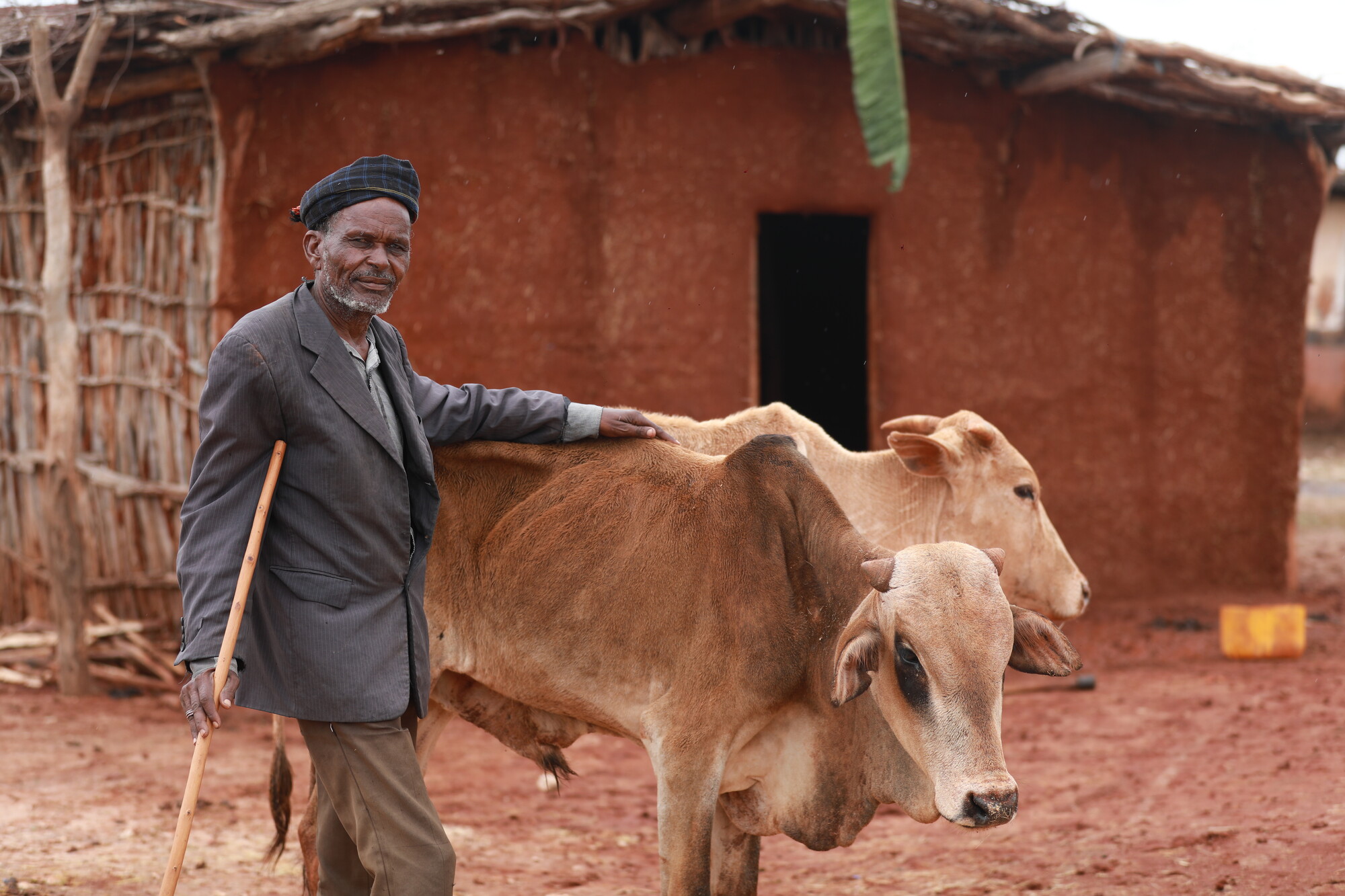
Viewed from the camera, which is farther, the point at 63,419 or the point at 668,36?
the point at 668,36

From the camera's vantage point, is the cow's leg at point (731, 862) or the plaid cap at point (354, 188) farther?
the cow's leg at point (731, 862)

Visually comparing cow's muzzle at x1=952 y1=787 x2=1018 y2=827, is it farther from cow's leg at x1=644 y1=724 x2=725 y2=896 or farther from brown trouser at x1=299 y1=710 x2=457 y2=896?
brown trouser at x1=299 y1=710 x2=457 y2=896

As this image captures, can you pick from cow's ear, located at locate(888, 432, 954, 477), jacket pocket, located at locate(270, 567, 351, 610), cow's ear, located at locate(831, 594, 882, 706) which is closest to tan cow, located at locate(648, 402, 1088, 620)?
cow's ear, located at locate(888, 432, 954, 477)

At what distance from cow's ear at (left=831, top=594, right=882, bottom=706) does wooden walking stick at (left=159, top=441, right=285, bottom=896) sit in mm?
1250

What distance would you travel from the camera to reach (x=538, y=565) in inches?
139

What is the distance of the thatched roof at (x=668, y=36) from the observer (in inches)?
264

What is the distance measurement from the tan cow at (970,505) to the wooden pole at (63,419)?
449 centimetres

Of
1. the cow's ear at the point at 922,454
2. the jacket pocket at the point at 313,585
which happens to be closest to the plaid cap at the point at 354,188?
the jacket pocket at the point at 313,585

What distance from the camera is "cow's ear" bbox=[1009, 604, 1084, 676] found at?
290 centimetres

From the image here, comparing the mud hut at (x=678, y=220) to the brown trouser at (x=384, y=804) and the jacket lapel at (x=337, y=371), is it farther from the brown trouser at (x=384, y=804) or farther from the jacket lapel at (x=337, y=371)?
the brown trouser at (x=384, y=804)

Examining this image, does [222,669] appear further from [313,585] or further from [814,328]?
[814,328]

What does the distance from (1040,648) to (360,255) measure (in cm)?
177

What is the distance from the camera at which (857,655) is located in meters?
2.82

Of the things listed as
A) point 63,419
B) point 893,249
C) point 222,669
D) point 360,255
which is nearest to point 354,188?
point 360,255
